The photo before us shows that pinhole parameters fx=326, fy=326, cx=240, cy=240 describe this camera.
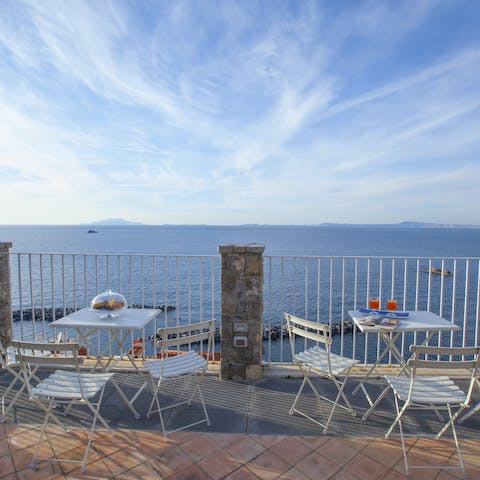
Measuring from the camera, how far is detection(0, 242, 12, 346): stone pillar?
3802 millimetres

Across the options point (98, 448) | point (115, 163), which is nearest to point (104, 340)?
point (115, 163)

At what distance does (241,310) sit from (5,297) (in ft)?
9.25

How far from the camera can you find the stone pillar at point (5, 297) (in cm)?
380

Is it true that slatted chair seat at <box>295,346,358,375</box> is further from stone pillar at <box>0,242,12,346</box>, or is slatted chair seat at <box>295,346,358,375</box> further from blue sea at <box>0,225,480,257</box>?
blue sea at <box>0,225,480,257</box>

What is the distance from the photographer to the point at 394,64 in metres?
6.74

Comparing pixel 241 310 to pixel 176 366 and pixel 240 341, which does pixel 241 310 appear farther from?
pixel 176 366

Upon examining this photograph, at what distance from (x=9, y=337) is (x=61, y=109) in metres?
4.37

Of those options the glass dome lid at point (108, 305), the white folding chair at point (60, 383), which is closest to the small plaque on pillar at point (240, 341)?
the glass dome lid at point (108, 305)

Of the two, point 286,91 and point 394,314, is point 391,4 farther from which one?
point 394,314

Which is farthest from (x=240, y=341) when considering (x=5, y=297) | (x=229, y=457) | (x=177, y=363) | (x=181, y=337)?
(x=5, y=297)

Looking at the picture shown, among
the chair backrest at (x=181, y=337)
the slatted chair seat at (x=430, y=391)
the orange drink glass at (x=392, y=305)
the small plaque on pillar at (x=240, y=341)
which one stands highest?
the orange drink glass at (x=392, y=305)

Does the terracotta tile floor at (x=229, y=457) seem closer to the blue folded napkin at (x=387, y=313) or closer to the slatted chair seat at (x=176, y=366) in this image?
the slatted chair seat at (x=176, y=366)

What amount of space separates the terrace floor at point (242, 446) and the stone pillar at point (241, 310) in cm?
46

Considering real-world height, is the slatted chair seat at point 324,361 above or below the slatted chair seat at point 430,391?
below
